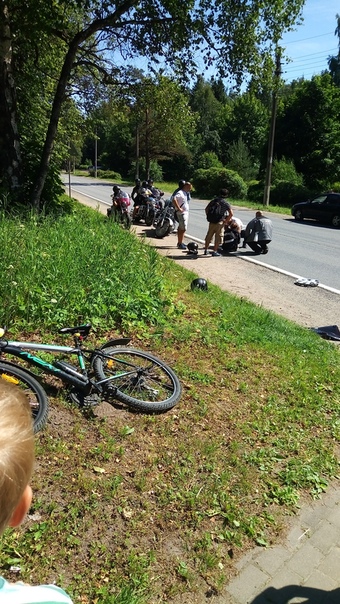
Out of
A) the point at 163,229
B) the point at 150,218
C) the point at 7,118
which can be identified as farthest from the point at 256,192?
the point at 7,118

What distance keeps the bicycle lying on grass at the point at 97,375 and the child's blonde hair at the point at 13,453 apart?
2.15m

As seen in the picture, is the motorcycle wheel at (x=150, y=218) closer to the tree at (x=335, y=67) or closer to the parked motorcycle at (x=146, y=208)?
the parked motorcycle at (x=146, y=208)

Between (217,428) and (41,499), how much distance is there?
1.55 m

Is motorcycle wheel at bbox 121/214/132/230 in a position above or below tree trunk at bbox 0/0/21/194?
below

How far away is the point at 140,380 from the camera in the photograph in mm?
3904

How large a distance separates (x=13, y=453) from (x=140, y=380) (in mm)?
3000

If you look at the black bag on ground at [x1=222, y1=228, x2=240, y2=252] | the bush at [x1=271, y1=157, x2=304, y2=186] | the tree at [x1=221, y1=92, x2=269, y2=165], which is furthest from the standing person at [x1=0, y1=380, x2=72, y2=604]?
the tree at [x1=221, y1=92, x2=269, y2=165]

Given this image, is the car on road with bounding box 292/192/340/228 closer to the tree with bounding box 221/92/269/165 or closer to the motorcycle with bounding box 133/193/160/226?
the motorcycle with bounding box 133/193/160/226

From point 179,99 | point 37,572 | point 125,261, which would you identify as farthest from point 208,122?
point 37,572

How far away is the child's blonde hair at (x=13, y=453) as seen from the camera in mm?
922

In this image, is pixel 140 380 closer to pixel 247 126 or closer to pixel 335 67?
pixel 247 126

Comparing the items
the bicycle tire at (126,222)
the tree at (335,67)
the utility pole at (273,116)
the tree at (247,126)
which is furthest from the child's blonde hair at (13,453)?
the tree at (335,67)

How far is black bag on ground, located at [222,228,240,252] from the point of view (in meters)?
12.3

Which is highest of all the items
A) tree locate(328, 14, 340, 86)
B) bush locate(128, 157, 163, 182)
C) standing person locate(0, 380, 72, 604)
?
tree locate(328, 14, 340, 86)
